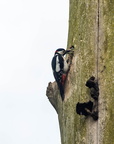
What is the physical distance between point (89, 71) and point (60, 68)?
1.44 m

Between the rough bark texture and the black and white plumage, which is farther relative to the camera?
the black and white plumage

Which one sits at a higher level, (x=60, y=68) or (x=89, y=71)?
(x=60, y=68)

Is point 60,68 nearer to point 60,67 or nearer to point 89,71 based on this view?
point 60,67

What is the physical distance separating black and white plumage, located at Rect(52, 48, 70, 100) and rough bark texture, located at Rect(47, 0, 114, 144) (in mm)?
94

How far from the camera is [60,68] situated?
6.56 m

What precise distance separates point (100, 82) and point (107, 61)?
22cm

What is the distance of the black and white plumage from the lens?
18.7 feet

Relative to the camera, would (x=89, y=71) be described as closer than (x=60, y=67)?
Yes

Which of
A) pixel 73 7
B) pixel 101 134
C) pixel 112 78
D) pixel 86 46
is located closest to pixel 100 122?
pixel 101 134

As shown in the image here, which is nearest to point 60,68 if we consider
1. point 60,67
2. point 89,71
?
point 60,67

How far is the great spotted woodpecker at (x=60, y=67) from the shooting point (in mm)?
5690

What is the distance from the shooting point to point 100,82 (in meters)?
4.97

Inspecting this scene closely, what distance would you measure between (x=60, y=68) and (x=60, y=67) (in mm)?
13

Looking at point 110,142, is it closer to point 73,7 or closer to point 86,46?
point 86,46
